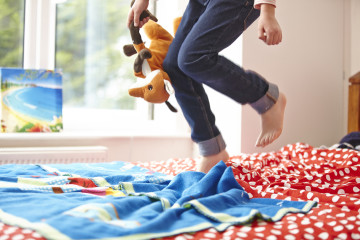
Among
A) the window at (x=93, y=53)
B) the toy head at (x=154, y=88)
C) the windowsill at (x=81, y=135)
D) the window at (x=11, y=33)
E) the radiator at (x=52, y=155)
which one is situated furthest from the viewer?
the window at (x=93, y=53)

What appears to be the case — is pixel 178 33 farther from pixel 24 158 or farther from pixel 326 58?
pixel 326 58

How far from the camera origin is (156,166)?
63.4 inches

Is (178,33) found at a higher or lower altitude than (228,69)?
higher

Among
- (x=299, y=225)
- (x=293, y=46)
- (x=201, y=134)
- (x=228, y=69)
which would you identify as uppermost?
(x=293, y=46)

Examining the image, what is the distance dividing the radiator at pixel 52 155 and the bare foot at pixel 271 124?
1.05m

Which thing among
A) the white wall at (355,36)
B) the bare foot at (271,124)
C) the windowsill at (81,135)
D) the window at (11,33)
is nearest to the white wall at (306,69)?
the white wall at (355,36)

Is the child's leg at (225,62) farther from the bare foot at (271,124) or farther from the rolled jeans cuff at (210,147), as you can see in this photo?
the rolled jeans cuff at (210,147)

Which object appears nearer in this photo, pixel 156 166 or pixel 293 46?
pixel 156 166

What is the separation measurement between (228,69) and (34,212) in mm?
713

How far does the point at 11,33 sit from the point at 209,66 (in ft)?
5.12

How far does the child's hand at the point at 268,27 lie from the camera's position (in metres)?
1.14

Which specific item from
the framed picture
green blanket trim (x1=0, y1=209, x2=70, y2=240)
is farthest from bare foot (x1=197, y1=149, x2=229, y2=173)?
the framed picture

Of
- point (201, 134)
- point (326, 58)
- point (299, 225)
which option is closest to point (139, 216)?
point (299, 225)

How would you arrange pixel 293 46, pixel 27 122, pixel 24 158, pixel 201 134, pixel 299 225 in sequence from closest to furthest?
pixel 299 225
pixel 201 134
pixel 24 158
pixel 27 122
pixel 293 46
